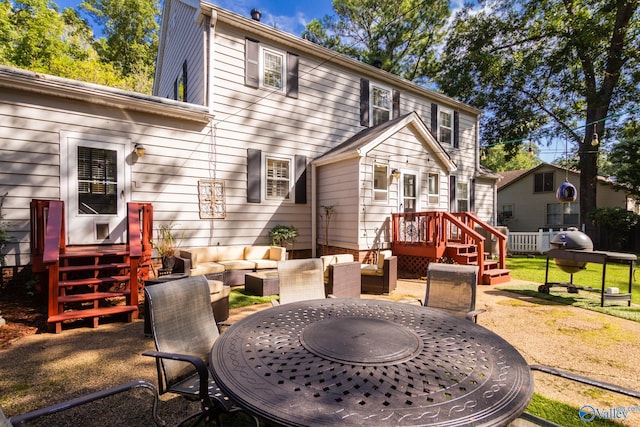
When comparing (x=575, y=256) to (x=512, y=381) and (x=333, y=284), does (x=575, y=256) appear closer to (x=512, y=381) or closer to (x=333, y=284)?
(x=333, y=284)

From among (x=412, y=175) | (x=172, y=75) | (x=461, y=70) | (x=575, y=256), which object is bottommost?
(x=575, y=256)

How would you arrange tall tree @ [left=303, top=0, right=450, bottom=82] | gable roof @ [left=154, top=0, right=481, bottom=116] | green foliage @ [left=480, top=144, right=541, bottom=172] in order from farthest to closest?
1. green foliage @ [left=480, top=144, right=541, bottom=172]
2. tall tree @ [left=303, top=0, right=450, bottom=82]
3. gable roof @ [left=154, top=0, right=481, bottom=116]

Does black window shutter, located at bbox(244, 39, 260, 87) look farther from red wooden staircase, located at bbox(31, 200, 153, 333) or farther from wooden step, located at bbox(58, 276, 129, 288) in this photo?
wooden step, located at bbox(58, 276, 129, 288)

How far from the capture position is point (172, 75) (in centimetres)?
1034

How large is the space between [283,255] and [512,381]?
6.09 metres

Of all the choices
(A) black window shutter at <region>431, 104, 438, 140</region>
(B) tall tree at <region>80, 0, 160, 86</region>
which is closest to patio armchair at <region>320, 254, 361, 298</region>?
(A) black window shutter at <region>431, 104, 438, 140</region>

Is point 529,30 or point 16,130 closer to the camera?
point 16,130

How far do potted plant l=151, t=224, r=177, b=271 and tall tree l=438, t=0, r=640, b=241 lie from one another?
15.1 metres

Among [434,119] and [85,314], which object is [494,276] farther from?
[85,314]

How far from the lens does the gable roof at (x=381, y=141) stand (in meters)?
7.73

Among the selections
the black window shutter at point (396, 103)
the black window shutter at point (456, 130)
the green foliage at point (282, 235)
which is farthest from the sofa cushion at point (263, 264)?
the black window shutter at point (456, 130)

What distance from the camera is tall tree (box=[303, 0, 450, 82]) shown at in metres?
17.4

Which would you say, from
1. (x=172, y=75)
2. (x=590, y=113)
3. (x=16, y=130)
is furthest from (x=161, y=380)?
(x=590, y=113)
